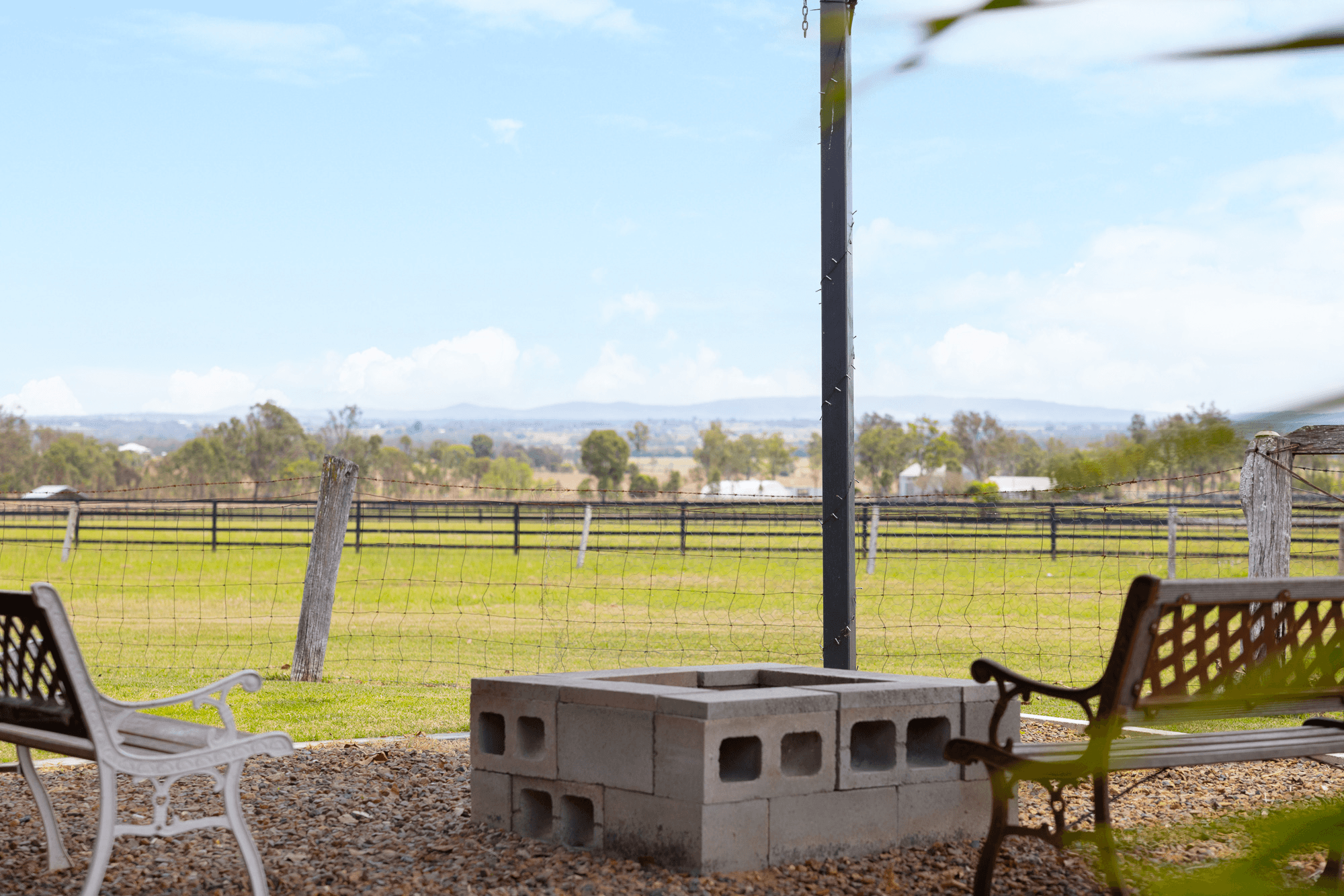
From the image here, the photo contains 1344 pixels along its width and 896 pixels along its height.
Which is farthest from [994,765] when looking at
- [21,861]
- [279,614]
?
[279,614]

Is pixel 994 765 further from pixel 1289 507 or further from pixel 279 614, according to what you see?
pixel 279 614

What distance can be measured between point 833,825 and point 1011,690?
2.42 ft

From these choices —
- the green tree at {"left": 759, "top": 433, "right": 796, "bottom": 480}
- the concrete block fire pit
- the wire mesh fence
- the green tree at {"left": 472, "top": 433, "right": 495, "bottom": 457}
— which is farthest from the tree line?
the concrete block fire pit

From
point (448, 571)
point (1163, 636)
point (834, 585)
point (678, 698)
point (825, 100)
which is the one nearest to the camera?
point (825, 100)

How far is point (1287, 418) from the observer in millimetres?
492

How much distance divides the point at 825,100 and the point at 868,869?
3.73 m

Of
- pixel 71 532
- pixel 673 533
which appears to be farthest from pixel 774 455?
pixel 71 532

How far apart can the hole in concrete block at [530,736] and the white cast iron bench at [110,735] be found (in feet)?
2.94

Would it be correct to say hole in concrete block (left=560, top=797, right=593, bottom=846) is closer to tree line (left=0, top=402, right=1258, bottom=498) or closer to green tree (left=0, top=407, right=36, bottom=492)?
tree line (left=0, top=402, right=1258, bottom=498)

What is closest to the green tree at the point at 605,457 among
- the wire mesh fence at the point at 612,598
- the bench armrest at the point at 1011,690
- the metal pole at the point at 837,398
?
the wire mesh fence at the point at 612,598

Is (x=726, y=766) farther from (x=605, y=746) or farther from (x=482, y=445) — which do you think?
(x=482, y=445)

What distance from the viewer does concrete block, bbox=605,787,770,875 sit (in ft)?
12.6

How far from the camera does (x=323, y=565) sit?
28.6 ft

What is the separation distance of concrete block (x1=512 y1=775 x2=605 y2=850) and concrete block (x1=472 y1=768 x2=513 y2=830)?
0.03 m
